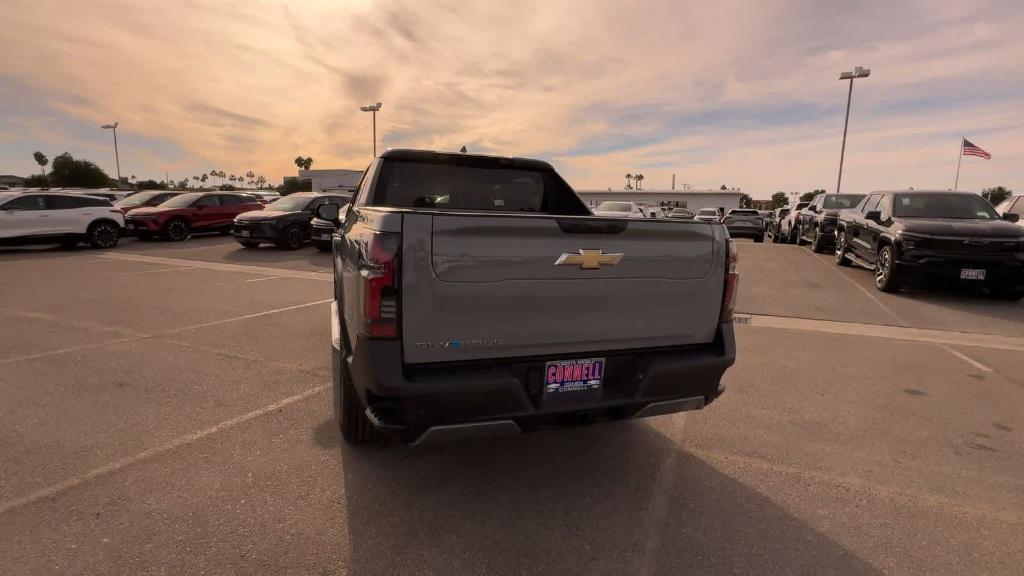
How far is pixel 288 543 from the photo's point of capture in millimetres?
2404

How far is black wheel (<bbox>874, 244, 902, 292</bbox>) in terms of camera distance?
860 cm

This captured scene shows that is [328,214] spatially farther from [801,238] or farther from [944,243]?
[801,238]

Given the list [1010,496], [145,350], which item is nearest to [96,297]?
[145,350]

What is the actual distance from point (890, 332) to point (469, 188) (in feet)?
19.1

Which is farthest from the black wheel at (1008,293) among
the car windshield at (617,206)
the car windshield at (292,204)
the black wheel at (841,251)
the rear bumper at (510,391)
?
the car windshield at (292,204)

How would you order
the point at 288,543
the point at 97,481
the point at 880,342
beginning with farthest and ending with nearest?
the point at 880,342 → the point at 97,481 → the point at 288,543

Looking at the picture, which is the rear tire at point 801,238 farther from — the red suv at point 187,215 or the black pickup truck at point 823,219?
the red suv at point 187,215

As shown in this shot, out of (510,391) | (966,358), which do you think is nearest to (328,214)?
(510,391)

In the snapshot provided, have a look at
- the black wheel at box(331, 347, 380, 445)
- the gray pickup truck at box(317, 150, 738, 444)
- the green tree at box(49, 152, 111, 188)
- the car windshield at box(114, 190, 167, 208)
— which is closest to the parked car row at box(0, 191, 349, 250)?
the car windshield at box(114, 190, 167, 208)

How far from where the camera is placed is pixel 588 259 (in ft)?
8.30

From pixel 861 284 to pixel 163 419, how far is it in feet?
36.3

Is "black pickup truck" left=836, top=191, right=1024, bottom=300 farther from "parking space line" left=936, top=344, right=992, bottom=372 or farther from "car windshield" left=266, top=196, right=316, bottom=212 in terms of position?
"car windshield" left=266, top=196, right=316, bottom=212

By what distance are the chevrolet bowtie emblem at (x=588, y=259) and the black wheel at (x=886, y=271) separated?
8.33 meters

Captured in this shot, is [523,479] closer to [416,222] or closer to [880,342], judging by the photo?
[416,222]
